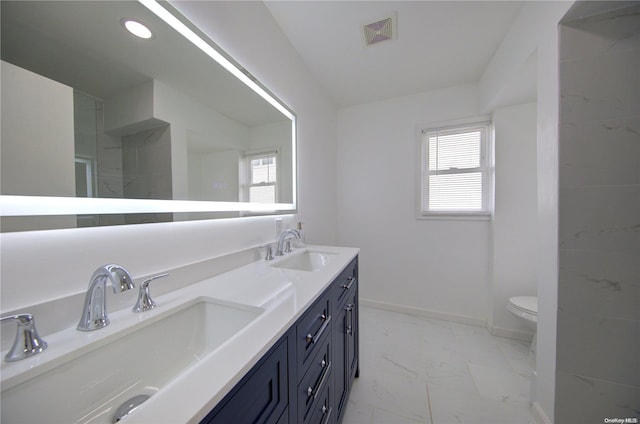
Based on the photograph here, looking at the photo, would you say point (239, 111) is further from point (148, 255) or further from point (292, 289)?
point (292, 289)

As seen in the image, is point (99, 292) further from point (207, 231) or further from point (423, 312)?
point (423, 312)

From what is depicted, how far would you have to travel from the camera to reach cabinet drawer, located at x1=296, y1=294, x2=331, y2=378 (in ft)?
2.40

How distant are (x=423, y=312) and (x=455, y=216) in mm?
1130

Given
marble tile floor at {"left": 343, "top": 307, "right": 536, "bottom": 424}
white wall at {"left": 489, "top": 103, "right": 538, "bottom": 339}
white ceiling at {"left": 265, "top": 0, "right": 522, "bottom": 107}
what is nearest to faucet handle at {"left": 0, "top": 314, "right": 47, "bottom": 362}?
marble tile floor at {"left": 343, "top": 307, "right": 536, "bottom": 424}

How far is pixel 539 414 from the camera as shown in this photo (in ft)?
4.15

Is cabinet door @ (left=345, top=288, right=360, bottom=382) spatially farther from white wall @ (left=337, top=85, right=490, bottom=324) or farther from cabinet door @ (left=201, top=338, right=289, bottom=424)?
white wall @ (left=337, top=85, right=490, bottom=324)

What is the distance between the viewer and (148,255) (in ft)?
2.60

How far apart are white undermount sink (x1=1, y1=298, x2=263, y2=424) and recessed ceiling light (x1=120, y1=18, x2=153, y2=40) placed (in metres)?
0.96

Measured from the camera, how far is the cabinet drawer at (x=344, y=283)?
1122 millimetres

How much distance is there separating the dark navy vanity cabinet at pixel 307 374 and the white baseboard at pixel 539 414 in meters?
1.07

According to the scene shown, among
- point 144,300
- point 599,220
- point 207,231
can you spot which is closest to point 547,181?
point 599,220

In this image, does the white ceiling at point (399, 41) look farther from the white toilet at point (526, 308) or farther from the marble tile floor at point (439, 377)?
the marble tile floor at point (439, 377)

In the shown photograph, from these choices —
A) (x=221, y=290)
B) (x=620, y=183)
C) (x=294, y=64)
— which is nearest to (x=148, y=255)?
(x=221, y=290)

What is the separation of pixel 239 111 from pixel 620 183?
1.98 meters
